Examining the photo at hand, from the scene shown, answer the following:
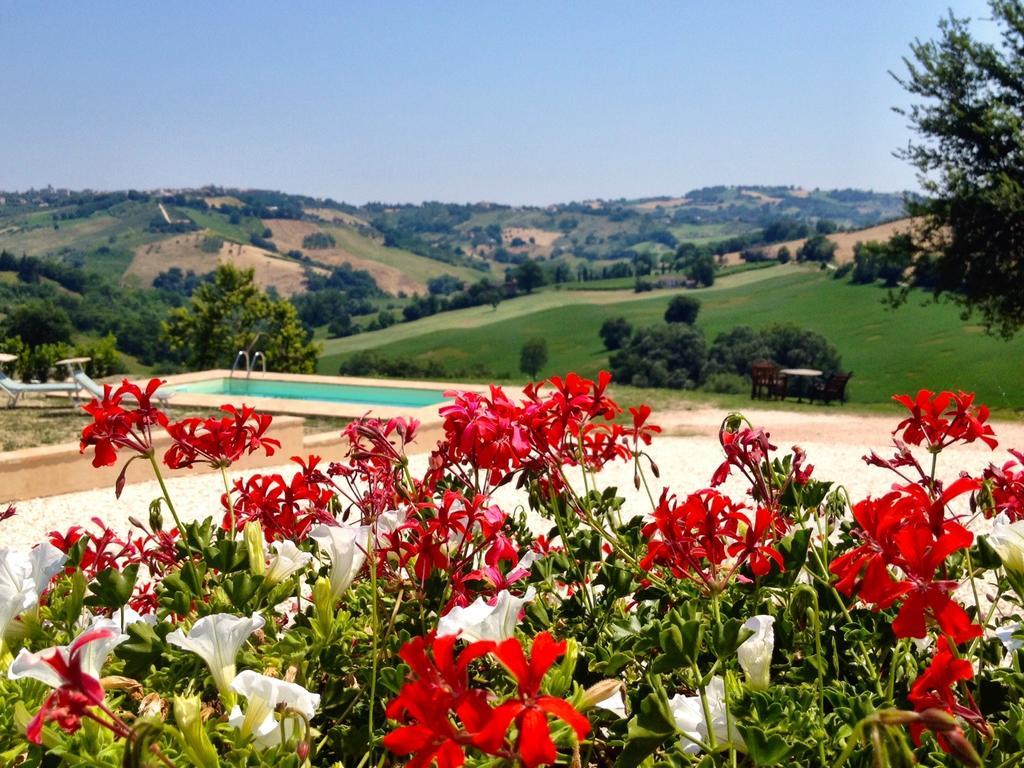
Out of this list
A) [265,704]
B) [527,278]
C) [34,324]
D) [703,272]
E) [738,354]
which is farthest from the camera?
[527,278]

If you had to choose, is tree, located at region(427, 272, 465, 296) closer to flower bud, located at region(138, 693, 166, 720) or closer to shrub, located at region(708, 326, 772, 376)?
shrub, located at region(708, 326, 772, 376)

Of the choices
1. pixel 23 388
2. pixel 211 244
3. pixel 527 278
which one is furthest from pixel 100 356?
pixel 211 244

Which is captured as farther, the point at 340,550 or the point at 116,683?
the point at 340,550

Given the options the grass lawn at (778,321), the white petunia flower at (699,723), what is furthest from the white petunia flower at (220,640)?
the grass lawn at (778,321)

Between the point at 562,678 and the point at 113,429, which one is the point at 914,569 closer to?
the point at 562,678

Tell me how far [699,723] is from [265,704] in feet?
1.67

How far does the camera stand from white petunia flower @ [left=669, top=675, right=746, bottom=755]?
101 centimetres

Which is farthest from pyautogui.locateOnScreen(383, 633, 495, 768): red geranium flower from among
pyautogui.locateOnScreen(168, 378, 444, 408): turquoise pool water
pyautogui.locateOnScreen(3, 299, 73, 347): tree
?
pyautogui.locateOnScreen(3, 299, 73, 347): tree

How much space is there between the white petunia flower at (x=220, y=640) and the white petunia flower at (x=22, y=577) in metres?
0.34

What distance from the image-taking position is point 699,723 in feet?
3.38

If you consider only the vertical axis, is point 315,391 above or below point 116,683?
below

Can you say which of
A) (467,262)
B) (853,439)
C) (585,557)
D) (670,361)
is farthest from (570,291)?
(585,557)

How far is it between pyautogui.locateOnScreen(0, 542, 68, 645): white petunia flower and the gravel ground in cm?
319

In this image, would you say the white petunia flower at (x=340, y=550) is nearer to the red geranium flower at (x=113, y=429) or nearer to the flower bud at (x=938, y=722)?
the red geranium flower at (x=113, y=429)
